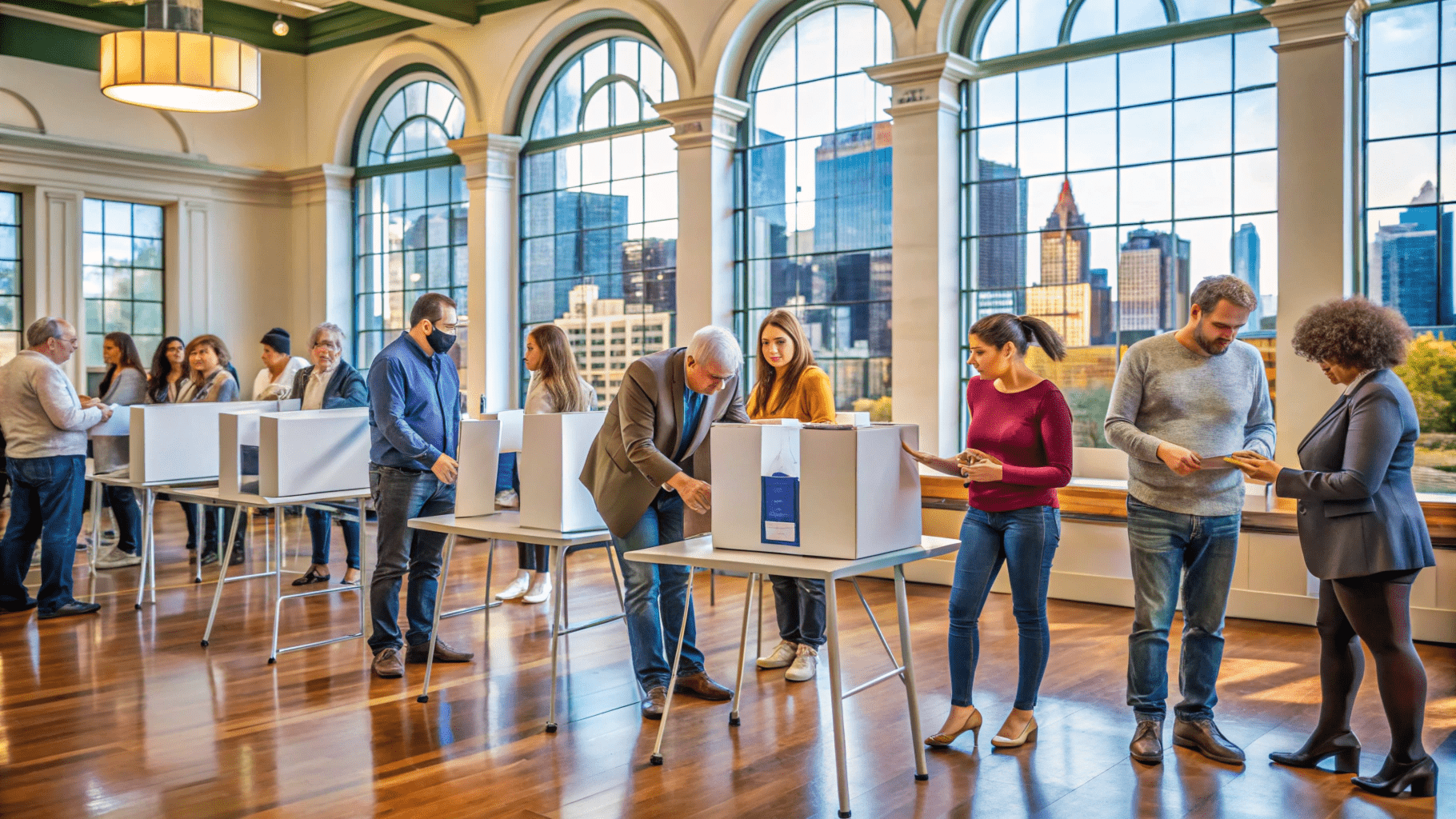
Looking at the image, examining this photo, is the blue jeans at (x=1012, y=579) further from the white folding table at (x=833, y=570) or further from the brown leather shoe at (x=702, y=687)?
the brown leather shoe at (x=702, y=687)

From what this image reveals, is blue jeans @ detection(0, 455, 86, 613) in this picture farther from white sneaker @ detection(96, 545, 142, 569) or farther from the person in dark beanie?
the person in dark beanie

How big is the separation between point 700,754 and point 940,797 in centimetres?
77

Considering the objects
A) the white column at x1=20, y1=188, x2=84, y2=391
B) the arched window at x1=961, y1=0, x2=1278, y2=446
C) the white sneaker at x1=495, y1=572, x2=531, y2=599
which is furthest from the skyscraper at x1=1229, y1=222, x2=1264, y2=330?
the white column at x1=20, y1=188, x2=84, y2=391

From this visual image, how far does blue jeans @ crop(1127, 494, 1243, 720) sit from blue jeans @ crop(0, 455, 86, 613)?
15.8 feet

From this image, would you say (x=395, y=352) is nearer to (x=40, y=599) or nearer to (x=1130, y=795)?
(x=40, y=599)

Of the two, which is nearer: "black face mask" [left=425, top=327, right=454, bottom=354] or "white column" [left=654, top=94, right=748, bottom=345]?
"black face mask" [left=425, top=327, right=454, bottom=354]

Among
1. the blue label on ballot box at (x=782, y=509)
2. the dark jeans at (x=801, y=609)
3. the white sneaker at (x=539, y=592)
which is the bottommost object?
the white sneaker at (x=539, y=592)

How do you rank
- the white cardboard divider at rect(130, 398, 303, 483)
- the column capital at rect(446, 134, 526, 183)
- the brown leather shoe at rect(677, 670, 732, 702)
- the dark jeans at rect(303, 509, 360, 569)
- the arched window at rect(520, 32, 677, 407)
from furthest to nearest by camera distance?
the column capital at rect(446, 134, 526, 183) < the arched window at rect(520, 32, 677, 407) < the dark jeans at rect(303, 509, 360, 569) < the white cardboard divider at rect(130, 398, 303, 483) < the brown leather shoe at rect(677, 670, 732, 702)

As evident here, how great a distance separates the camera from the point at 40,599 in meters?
5.55

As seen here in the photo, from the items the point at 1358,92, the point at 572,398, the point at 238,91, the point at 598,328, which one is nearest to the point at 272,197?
the point at 598,328

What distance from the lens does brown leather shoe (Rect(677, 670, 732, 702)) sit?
13.6ft

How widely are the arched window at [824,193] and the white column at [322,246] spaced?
438cm

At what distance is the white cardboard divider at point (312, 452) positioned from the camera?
190 inches

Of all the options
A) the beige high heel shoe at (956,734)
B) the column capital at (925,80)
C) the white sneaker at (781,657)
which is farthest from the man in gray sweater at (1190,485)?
the column capital at (925,80)
